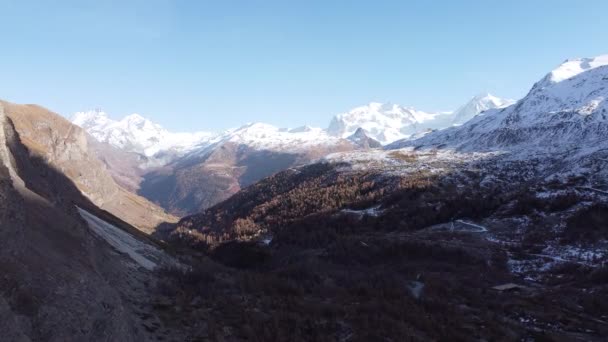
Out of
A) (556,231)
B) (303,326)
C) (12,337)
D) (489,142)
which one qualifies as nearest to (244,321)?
(303,326)

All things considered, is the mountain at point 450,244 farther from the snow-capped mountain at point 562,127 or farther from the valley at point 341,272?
the snow-capped mountain at point 562,127

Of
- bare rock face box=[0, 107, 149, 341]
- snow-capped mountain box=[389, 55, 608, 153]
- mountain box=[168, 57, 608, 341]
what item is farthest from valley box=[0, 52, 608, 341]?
snow-capped mountain box=[389, 55, 608, 153]

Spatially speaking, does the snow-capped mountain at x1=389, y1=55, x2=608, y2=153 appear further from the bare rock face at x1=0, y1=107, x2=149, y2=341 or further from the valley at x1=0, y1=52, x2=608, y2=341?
the bare rock face at x1=0, y1=107, x2=149, y2=341

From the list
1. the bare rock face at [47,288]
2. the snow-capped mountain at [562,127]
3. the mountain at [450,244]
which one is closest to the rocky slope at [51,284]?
the bare rock face at [47,288]

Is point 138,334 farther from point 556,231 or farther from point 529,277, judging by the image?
point 556,231

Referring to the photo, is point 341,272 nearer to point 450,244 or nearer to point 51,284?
point 450,244

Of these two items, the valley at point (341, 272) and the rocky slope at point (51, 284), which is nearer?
the rocky slope at point (51, 284)

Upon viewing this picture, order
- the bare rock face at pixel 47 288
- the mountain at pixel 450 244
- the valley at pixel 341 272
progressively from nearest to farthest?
1. the bare rock face at pixel 47 288
2. the valley at pixel 341 272
3. the mountain at pixel 450 244

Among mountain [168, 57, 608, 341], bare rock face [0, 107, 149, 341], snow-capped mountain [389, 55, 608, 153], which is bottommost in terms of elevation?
mountain [168, 57, 608, 341]

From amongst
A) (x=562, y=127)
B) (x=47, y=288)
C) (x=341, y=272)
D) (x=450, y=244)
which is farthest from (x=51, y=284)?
(x=562, y=127)

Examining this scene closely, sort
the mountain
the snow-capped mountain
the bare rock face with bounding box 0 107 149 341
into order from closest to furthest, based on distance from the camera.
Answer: the bare rock face with bounding box 0 107 149 341 < the mountain < the snow-capped mountain

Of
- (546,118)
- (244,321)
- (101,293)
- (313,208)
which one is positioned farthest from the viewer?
(546,118)
